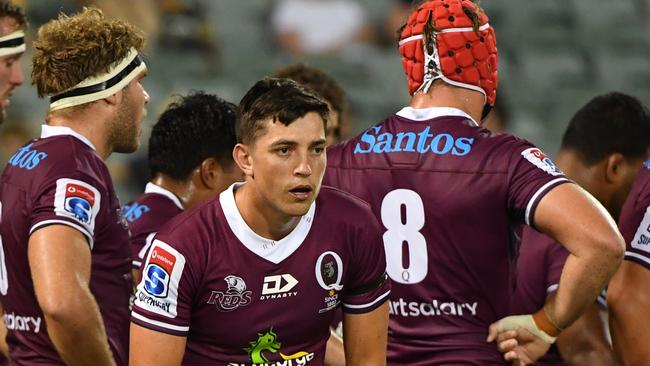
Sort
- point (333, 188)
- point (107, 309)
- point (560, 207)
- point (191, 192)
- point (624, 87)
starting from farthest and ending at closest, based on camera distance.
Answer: point (624, 87)
point (191, 192)
point (107, 309)
point (333, 188)
point (560, 207)

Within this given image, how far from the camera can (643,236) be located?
12.7ft

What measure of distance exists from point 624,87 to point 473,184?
773 centimetres

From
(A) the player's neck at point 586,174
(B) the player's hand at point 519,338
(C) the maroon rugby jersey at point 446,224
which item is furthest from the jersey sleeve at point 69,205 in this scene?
(A) the player's neck at point 586,174

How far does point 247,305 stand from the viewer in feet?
11.4

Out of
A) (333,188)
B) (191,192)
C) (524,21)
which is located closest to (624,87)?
(524,21)

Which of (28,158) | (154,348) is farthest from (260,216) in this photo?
(28,158)

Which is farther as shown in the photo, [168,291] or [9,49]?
[9,49]

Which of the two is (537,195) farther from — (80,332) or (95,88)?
(95,88)

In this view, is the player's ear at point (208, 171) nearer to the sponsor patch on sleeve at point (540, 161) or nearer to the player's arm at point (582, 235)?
the sponsor patch on sleeve at point (540, 161)

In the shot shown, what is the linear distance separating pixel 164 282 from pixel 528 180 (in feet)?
3.98

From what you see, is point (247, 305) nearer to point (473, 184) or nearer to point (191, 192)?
point (473, 184)

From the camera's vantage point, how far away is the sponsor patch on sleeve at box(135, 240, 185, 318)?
3.36 meters

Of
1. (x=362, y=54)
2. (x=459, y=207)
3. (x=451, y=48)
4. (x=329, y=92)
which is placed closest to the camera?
Answer: (x=459, y=207)

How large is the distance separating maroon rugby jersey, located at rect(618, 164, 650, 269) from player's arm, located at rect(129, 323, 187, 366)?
1.65 m
